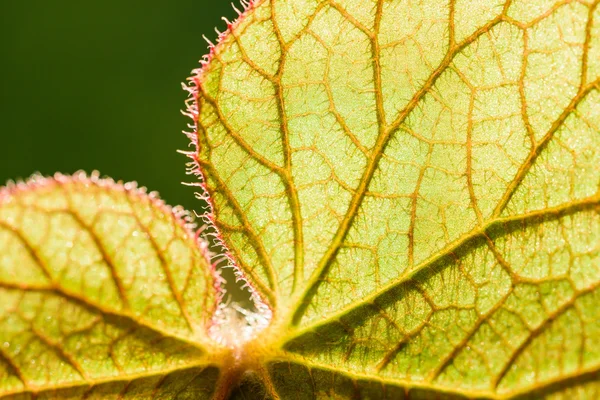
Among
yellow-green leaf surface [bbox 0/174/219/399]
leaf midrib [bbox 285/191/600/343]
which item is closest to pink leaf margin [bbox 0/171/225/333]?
yellow-green leaf surface [bbox 0/174/219/399]


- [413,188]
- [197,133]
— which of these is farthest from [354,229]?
[197,133]

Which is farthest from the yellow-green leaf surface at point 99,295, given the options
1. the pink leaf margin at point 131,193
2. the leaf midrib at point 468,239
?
the leaf midrib at point 468,239

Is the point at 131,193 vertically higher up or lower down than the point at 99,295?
higher up

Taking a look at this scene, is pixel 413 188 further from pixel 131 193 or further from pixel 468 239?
pixel 131 193

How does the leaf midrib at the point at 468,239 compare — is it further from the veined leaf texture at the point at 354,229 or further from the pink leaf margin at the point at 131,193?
the pink leaf margin at the point at 131,193

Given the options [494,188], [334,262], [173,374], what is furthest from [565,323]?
[173,374]

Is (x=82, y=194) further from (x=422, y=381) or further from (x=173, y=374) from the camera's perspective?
(x=422, y=381)

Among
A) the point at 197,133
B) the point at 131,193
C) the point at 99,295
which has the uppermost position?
the point at 197,133
